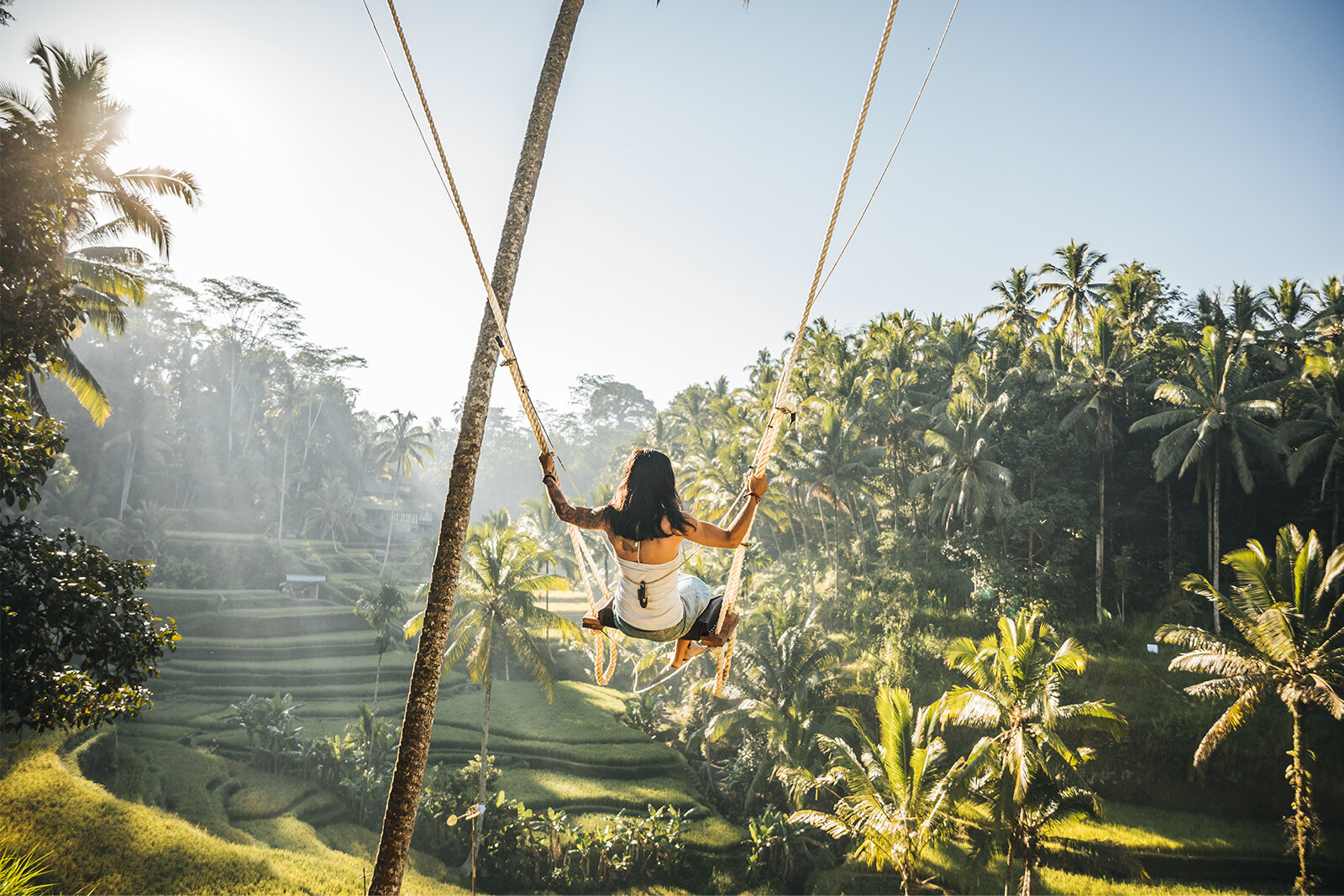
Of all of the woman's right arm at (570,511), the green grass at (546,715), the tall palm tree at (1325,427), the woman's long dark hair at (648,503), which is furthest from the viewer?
the green grass at (546,715)

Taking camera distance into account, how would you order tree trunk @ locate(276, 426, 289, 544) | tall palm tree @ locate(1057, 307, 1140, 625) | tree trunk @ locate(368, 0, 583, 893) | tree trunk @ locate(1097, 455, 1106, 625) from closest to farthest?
tree trunk @ locate(368, 0, 583, 893) < tree trunk @ locate(1097, 455, 1106, 625) < tall palm tree @ locate(1057, 307, 1140, 625) < tree trunk @ locate(276, 426, 289, 544)

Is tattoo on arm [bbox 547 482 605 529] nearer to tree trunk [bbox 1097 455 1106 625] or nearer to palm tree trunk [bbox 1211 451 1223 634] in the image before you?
tree trunk [bbox 1097 455 1106 625]

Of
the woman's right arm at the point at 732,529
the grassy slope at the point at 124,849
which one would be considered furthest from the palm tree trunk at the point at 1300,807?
the grassy slope at the point at 124,849

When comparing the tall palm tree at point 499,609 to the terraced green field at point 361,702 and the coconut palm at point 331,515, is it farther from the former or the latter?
the coconut palm at point 331,515

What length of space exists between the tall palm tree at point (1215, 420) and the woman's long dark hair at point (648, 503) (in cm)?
2121

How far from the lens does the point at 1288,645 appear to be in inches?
431

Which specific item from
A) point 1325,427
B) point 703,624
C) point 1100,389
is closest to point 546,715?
point 703,624

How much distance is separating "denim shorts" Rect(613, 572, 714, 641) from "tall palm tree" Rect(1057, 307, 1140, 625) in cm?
2140

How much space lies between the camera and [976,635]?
20625mm

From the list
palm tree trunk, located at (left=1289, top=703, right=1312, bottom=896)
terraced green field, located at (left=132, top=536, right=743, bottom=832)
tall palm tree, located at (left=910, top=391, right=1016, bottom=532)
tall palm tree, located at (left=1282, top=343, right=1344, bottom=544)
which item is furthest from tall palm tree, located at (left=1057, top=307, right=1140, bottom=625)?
terraced green field, located at (left=132, top=536, right=743, bottom=832)

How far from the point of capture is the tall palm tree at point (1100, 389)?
2075 cm

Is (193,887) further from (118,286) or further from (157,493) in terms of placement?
(157,493)

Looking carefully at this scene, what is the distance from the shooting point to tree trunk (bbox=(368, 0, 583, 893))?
352 centimetres

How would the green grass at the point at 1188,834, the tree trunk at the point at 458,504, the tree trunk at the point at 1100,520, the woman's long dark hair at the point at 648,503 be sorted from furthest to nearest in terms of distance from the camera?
the tree trunk at the point at 1100,520
the green grass at the point at 1188,834
the tree trunk at the point at 458,504
the woman's long dark hair at the point at 648,503
